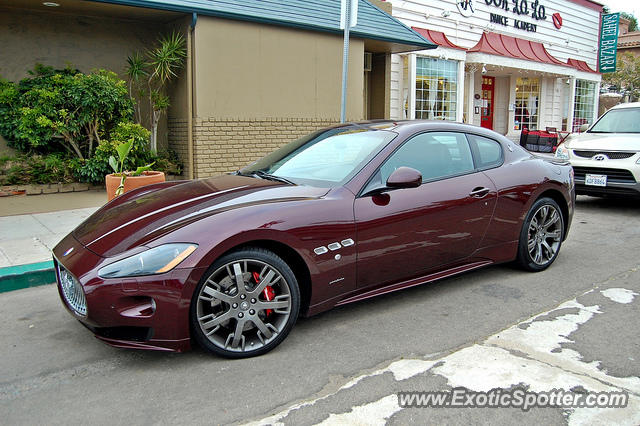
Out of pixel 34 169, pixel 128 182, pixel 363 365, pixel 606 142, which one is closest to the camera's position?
Result: pixel 363 365

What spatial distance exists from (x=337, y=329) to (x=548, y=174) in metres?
2.73

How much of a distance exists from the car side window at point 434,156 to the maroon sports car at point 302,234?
12mm

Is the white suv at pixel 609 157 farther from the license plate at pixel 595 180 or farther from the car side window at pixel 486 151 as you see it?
the car side window at pixel 486 151

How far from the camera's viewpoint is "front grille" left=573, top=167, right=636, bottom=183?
7.93 meters

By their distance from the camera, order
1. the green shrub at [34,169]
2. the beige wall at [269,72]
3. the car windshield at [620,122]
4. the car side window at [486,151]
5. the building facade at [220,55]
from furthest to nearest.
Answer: the beige wall at [269,72]
the car windshield at [620,122]
the building facade at [220,55]
the green shrub at [34,169]
the car side window at [486,151]

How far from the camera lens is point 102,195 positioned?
28.6 feet

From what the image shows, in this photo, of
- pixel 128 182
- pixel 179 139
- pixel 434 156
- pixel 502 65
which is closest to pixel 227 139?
pixel 179 139

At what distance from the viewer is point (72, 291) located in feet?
11.1

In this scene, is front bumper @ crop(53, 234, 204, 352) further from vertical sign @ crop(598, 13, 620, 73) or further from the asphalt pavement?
vertical sign @ crop(598, 13, 620, 73)

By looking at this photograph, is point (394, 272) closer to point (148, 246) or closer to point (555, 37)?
point (148, 246)

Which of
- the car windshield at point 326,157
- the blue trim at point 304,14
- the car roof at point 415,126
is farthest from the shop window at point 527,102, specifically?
the car windshield at point 326,157

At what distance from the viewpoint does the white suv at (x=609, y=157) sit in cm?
795

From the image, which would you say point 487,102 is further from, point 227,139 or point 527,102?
point 227,139

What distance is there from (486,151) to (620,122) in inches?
228
